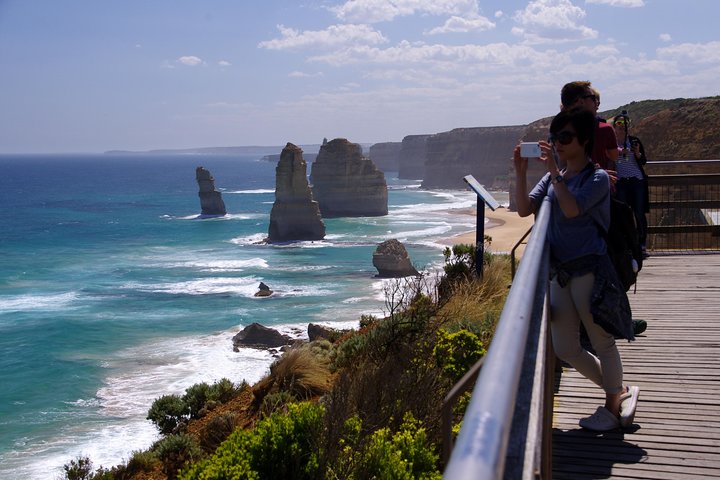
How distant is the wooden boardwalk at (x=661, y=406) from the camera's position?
3.81m

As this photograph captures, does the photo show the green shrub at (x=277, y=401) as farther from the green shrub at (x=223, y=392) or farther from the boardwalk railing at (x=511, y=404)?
the boardwalk railing at (x=511, y=404)

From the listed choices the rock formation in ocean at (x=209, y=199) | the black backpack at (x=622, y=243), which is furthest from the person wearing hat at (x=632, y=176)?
the rock formation in ocean at (x=209, y=199)

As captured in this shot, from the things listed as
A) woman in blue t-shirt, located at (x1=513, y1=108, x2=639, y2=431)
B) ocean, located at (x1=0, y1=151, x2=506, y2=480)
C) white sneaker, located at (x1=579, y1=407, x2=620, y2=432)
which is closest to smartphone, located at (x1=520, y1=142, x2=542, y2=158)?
woman in blue t-shirt, located at (x1=513, y1=108, x2=639, y2=431)

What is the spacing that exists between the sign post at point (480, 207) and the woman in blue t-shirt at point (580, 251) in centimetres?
375

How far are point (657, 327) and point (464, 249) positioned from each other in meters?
6.86

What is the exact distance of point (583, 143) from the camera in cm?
404

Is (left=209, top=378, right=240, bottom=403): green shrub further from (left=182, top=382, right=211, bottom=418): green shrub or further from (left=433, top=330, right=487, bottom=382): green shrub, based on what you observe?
(left=433, top=330, right=487, bottom=382): green shrub

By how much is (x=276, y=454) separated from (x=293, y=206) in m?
68.7

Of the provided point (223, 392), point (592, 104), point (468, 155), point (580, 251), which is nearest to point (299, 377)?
point (223, 392)

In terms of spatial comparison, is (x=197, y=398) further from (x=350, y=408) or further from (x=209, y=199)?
(x=209, y=199)

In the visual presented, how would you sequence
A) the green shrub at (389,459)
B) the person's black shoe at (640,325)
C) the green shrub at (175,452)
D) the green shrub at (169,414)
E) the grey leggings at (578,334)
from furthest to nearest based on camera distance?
the green shrub at (169,414), the green shrub at (175,452), the person's black shoe at (640,325), the green shrub at (389,459), the grey leggings at (578,334)

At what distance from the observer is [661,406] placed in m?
4.70

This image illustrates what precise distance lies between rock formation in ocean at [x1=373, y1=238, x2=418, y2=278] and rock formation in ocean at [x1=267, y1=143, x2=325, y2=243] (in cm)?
2488

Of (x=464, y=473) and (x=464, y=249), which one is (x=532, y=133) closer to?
(x=464, y=249)
